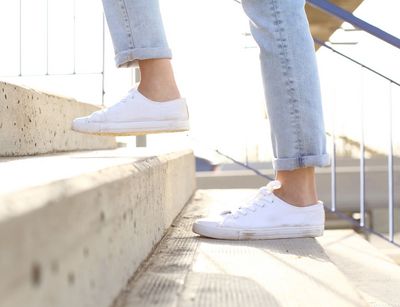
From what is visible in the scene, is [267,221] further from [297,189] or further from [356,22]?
[356,22]

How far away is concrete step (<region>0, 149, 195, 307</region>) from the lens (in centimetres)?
33

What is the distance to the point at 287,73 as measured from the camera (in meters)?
0.96

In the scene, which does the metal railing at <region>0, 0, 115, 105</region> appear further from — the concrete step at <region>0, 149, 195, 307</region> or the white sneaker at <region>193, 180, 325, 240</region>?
the concrete step at <region>0, 149, 195, 307</region>

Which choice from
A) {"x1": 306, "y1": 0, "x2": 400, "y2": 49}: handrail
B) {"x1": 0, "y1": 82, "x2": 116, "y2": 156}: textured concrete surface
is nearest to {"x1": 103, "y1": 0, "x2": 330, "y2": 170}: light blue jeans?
{"x1": 0, "y1": 82, "x2": 116, "y2": 156}: textured concrete surface

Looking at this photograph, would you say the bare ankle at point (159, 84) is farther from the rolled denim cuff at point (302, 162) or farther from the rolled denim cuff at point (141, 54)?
the rolled denim cuff at point (302, 162)

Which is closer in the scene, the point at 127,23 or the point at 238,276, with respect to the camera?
the point at 238,276

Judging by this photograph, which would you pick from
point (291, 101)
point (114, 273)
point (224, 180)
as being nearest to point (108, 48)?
point (291, 101)

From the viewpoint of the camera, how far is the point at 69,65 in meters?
2.53

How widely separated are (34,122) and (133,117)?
0.40 meters

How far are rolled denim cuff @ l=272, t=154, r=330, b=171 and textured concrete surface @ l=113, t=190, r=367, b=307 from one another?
0.14 m

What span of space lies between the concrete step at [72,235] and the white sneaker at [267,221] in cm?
24

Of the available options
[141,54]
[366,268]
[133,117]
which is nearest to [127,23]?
[141,54]

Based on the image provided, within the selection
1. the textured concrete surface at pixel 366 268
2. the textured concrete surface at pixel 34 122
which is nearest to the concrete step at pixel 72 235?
the textured concrete surface at pixel 34 122

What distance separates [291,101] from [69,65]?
175 cm
